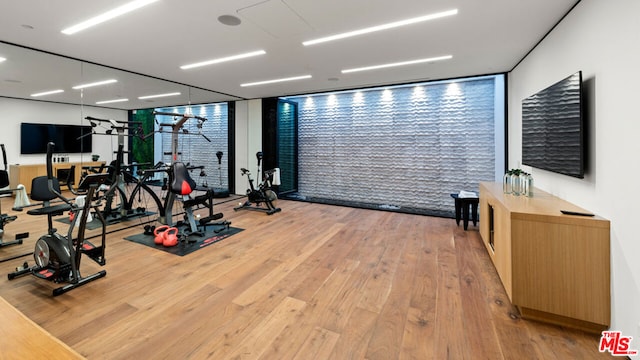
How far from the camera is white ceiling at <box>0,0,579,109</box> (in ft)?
8.96

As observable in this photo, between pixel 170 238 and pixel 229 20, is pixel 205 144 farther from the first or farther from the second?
pixel 229 20

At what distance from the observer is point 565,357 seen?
182 cm

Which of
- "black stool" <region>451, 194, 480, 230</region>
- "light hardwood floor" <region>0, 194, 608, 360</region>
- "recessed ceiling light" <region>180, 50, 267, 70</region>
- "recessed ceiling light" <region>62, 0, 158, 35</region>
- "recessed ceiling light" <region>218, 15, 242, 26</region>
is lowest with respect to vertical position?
"light hardwood floor" <region>0, 194, 608, 360</region>

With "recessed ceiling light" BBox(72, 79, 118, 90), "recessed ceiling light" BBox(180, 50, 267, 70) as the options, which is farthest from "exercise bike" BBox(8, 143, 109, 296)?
"recessed ceiling light" BBox(180, 50, 267, 70)

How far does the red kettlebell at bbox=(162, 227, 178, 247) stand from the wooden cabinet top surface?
3.98m

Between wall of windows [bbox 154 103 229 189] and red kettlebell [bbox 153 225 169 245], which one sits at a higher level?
wall of windows [bbox 154 103 229 189]

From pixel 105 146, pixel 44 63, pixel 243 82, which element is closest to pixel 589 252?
pixel 243 82

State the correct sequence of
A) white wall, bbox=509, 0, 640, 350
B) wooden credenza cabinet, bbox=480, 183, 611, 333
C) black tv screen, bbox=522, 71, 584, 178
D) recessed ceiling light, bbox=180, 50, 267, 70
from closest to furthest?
1. white wall, bbox=509, 0, 640, 350
2. wooden credenza cabinet, bbox=480, 183, 611, 333
3. black tv screen, bbox=522, 71, 584, 178
4. recessed ceiling light, bbox=180, 50, 267, 70

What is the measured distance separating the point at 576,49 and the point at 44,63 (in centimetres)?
664

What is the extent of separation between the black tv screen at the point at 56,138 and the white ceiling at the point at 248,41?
45 centimetres

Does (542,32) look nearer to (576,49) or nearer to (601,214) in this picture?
(576,49)

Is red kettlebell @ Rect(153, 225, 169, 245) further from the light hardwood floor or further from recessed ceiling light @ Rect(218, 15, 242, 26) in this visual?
recessed ceiling light @ Rect(218, 15, 242, 26)

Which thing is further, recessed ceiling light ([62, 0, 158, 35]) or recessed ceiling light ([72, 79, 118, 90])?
recessed ceiling light ([72, 79, 118, 90])

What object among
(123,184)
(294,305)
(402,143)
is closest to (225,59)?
(123,184)
